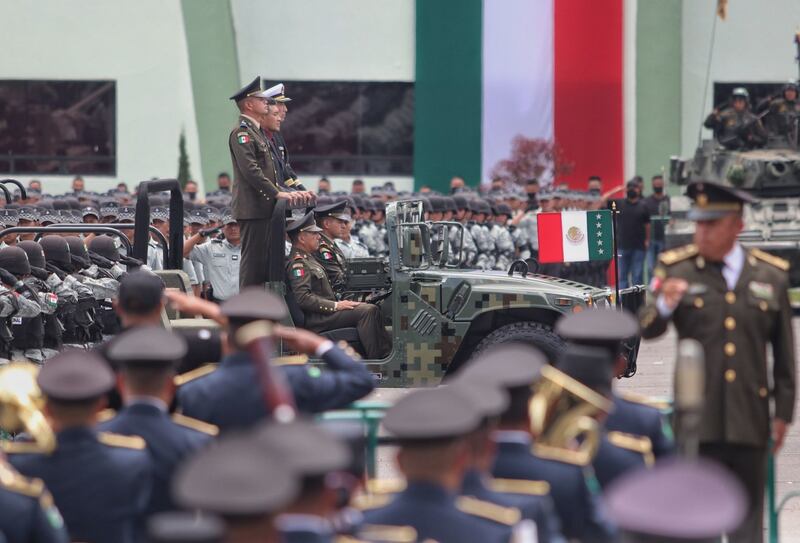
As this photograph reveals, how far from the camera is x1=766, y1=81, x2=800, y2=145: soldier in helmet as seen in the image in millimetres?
24672

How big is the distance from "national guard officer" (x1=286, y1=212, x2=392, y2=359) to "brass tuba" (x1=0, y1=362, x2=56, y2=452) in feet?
22.4

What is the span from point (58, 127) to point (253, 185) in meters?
24.6

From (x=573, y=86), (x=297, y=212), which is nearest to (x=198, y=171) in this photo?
(x=573, y=86)

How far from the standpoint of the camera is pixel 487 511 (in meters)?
3.88

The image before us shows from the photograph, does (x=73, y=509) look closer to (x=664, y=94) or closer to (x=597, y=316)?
(x=597, y=316)

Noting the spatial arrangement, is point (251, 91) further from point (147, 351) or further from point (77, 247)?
point (147, 351)

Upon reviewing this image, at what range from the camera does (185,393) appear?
5422 mm

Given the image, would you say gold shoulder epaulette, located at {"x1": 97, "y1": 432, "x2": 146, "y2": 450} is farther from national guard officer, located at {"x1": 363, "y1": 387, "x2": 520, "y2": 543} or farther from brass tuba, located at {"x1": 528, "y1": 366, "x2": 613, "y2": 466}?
brass tuba, located at {"x1": 528, "y1": 366, "x2": 613, "y2": 466}

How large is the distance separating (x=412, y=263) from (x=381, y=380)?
0.98m

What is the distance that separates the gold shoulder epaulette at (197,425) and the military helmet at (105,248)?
25.9 ft

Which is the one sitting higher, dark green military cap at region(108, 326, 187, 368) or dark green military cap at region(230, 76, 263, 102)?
dark green military cap at region(230, 76, 263, 102)

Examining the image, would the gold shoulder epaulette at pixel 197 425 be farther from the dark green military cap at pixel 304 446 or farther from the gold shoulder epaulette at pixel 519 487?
the dark green military cap at pixel 304 446

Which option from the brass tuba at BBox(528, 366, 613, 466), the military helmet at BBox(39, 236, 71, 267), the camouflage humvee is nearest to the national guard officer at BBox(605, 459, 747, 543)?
the brass tuba at BBox(528, 366, 613, 466)

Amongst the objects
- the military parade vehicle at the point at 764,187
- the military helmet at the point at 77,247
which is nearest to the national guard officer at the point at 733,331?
the military helmet at the point at 77,247
